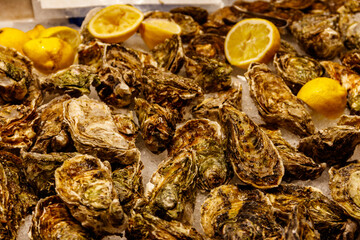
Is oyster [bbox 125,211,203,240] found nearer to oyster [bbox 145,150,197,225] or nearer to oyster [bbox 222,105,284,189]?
oyster [bbox 145,150,197,225]

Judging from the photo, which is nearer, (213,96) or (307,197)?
(307,197)

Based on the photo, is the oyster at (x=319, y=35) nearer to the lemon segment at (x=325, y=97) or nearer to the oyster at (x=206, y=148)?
the lemon segment at (x=325, y=97)

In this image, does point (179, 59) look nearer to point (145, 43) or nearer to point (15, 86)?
point (145, 43)

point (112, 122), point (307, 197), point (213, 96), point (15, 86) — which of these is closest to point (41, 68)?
point (15, 86)

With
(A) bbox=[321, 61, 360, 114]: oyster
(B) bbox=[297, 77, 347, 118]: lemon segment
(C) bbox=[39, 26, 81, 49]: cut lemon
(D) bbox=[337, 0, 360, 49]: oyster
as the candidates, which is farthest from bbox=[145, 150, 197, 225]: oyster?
(D) bbox=[337, 0, 360, 49]: oyster

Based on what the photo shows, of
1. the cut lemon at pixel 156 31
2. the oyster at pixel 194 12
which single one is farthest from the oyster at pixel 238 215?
the oyster at pixel 194 12

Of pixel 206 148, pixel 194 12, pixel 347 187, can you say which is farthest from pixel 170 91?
pixel 194 12
